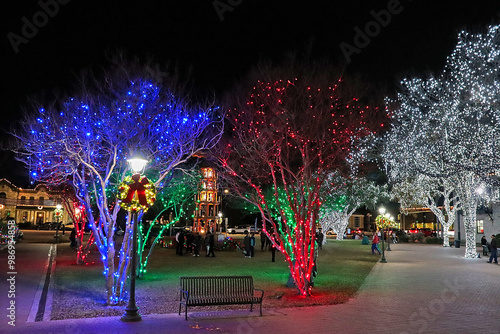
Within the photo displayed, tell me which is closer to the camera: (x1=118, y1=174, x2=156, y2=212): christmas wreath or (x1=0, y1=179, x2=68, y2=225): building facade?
(x1=118, y1=174, x2=156, y2=212): christmas wreath

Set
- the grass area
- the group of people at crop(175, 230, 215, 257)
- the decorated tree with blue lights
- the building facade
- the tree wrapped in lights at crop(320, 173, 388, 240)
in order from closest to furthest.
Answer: the grass area
the decorated tree with blue lights
the group of people at crop(175, 230, 215, 257)
the tree wrapped in lights at crop(320, 173, 388, 240)
the building facade

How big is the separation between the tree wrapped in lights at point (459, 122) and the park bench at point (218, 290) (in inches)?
601

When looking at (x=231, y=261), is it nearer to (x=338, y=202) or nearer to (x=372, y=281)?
(x=372, y=281)

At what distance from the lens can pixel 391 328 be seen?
918 centimetres

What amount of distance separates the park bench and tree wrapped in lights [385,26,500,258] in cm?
1525

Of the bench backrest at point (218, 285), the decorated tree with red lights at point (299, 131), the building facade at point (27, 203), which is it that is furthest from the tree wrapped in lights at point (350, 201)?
the building facade at point (27, 203)

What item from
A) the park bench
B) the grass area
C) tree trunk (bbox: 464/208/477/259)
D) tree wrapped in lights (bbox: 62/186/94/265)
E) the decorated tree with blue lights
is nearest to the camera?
the park bench

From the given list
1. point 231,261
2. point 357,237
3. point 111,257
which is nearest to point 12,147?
point 111,257

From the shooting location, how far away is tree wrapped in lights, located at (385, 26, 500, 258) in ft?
72.0

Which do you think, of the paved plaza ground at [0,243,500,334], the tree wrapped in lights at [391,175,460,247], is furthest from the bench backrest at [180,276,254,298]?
the tree wrapped in lights at [391,175,460,247]

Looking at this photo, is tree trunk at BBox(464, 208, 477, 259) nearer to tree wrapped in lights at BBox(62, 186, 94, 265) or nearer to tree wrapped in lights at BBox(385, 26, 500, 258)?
tree wrapped in lights at BBox(385, 26, 500, 258)

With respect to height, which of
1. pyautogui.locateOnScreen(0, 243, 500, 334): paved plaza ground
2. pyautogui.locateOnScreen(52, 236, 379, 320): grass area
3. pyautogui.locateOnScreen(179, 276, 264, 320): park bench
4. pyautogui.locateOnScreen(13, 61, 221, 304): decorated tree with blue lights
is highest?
pyautogui.locateOnScreen(13, 61, 221, 304): decorated tree with blue lights

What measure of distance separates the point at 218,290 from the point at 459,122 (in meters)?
19.6

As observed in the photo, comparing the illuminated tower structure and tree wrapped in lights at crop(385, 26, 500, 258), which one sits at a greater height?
tree wrapped in lights at crop(385, 26, 500, 258)
